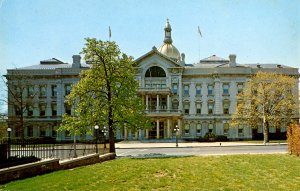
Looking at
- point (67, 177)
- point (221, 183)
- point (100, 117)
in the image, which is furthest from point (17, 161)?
point (100, 117)

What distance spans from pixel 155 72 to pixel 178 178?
48.4m

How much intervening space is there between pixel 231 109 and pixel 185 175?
159ft

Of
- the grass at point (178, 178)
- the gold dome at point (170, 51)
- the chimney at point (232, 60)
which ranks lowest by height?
the grass at point (178, 178)

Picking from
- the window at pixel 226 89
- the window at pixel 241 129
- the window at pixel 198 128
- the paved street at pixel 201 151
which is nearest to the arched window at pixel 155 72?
the window at pixel 198 128

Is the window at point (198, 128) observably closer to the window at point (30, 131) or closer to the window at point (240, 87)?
the window at point (240, 87)

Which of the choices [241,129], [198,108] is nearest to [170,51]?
[198,108]

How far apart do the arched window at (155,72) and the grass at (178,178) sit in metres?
44.3

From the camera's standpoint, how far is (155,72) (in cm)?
6266

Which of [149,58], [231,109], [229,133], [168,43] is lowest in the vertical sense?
[229,133]

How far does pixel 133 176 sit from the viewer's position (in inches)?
602

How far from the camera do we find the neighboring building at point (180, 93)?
202 ft

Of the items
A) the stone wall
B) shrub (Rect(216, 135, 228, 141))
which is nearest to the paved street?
the stone wall

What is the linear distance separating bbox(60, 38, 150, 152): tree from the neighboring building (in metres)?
30.9

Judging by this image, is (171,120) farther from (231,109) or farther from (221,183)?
(221,183)
